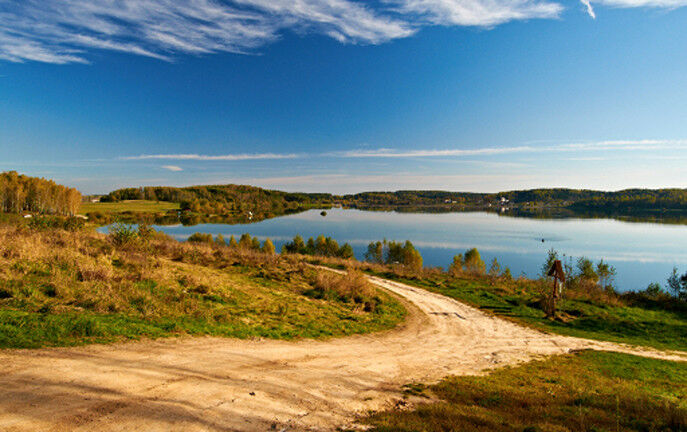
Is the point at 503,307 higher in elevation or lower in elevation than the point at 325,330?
lower

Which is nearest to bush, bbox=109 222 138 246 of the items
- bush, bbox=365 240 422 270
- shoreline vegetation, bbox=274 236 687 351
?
shoreline vegetation, bbox=274 236 687 351

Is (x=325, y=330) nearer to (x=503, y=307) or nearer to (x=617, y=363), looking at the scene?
(x=617, y=363)

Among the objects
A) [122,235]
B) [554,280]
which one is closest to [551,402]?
[554,280]

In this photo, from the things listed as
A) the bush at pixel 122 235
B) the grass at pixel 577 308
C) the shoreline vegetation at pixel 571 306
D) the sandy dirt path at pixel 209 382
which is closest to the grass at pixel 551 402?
the sandy dirt path at pixel 209 382

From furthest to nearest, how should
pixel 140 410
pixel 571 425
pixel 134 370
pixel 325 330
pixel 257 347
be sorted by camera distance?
1. pixel 325 330
2. pixel 257 347
3. pixel 134 370
4. pixel 571 425
5. pixel 140 410

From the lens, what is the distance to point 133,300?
35.9ft

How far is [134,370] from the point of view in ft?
22.6

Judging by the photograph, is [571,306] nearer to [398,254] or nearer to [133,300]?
[133,300]

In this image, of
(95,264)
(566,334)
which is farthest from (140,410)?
(566,334)

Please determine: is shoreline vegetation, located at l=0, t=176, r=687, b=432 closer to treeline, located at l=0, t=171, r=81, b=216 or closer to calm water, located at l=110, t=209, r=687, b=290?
calm water, located at l=110, t=209, r=687, b=290

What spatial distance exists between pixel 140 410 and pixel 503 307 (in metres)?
23.3

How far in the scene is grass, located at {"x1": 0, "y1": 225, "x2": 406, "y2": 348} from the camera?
27.9ft

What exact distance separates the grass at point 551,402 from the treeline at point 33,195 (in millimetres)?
110743

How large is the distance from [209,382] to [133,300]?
5962 millimetres
